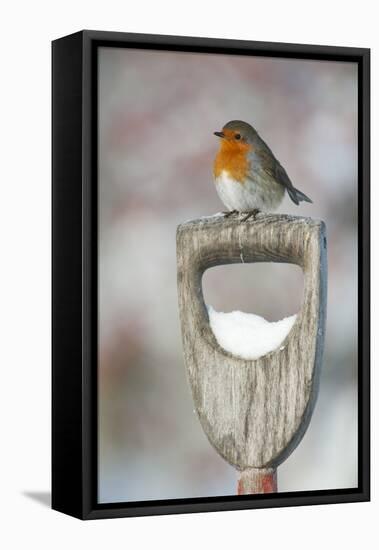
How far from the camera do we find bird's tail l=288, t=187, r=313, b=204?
6.36 meters

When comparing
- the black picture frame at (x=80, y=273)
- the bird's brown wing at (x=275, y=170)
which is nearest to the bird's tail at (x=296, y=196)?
the bird's brown wing at (x=275, y=170)

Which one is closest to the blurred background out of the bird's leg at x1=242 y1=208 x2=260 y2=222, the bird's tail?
the bird's tail

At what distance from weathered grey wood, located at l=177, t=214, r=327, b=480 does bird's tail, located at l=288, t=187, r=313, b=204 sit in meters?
0.09

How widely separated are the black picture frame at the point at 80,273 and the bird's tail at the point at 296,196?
1.82 feet

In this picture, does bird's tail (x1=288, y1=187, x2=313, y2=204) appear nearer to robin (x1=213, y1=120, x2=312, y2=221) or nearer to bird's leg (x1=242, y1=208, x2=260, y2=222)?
robin (x1=213, y1=120, x2=312, y2=221)

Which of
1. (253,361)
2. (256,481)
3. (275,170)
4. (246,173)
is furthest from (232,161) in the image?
(256,481)

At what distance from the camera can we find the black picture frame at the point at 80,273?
19.4 ft

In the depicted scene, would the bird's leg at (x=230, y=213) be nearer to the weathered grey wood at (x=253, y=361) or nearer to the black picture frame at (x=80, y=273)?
the weathered grey wood at (x=253, y=361)

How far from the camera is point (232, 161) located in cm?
625

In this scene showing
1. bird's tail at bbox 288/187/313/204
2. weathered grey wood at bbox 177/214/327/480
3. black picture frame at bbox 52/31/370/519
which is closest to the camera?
black picture frame at bbox 52/31/370/519

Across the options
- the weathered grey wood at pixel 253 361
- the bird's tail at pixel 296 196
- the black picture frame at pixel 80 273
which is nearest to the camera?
the black picture frame at pixel 80 273

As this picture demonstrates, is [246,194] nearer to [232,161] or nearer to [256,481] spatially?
[232,161]

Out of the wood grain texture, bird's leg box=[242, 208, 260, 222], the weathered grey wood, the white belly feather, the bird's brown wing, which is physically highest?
the bird's brown wing

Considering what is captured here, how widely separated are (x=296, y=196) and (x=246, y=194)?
0.24m
